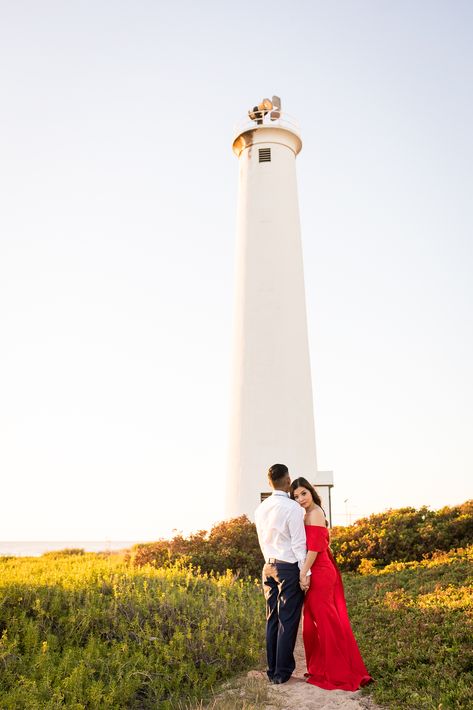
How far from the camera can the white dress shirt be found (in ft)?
22.9

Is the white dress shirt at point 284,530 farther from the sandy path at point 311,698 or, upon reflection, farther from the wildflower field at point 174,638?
the wildflower field at point 174,638

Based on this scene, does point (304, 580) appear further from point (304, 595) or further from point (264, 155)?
point (264, 155)

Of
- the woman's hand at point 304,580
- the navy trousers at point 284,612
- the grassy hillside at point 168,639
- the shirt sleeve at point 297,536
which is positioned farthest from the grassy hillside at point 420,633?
the shirt sleeve at point 297,536

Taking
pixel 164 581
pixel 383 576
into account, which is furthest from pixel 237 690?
pixel 383 576

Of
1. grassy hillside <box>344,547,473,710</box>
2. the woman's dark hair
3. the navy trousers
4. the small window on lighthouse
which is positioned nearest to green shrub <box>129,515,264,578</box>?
grassy hillside <box>344,547,473,710</box>

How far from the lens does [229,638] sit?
26.6 feet

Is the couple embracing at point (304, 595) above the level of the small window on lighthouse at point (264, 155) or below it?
below

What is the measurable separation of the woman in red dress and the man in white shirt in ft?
0.50

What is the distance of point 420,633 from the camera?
7.65 metres

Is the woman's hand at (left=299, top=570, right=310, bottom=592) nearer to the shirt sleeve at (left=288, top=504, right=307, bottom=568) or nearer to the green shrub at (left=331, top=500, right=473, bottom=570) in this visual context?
the shirt sleeve at (left=288, top=504, right=307, bottom=568)

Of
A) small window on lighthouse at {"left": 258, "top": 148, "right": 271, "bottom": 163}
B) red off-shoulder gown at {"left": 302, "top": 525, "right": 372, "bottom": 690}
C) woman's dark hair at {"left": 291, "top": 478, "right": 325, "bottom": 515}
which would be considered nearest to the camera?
red off-shoulder gown at {"left": 302, "top": 525, "right": 372, "bottom": 690}

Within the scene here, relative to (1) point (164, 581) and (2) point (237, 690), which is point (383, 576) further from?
(2) point (237, 690)

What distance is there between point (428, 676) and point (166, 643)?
3.24 m

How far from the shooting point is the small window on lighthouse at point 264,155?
67.7 ft
